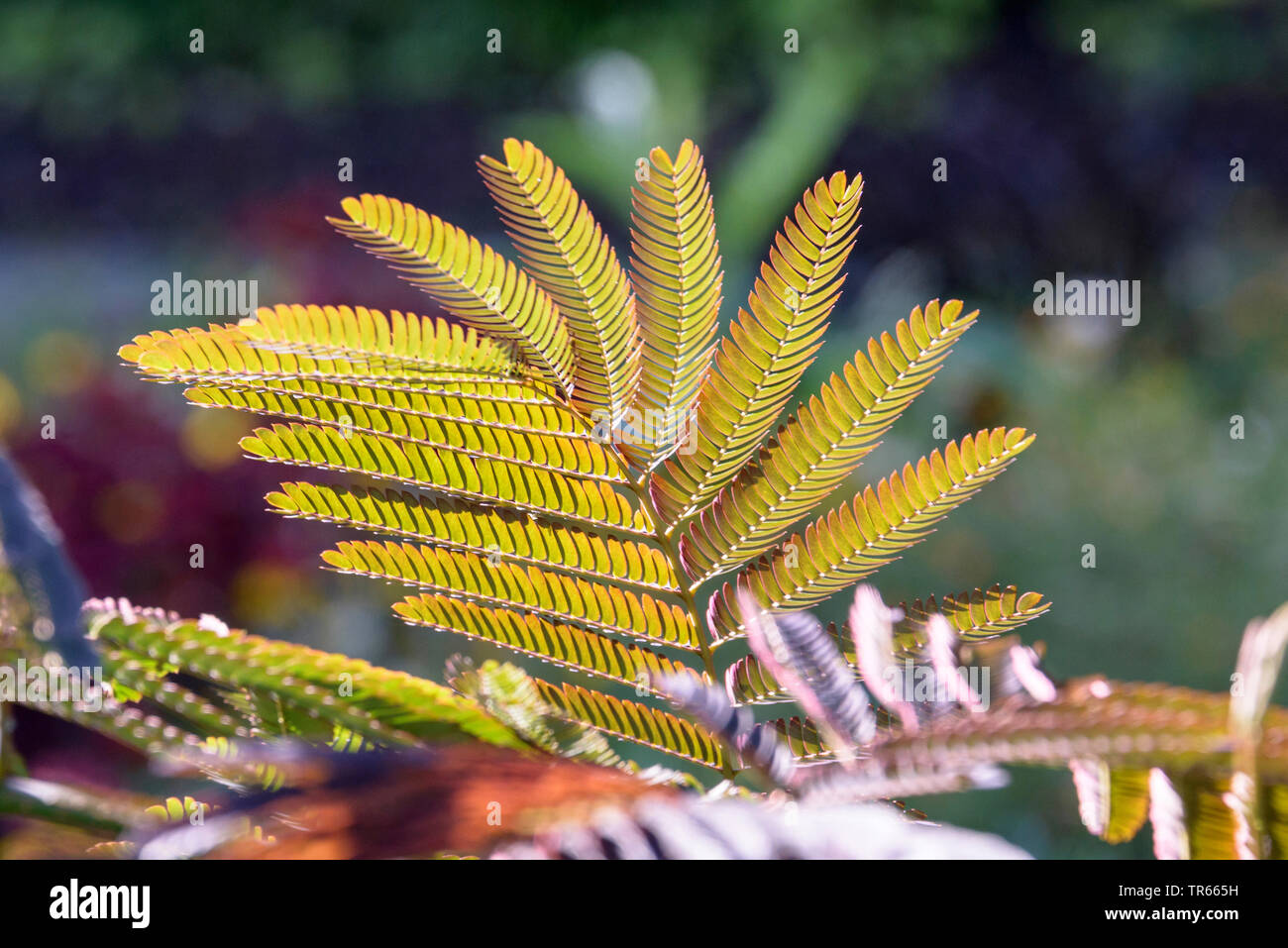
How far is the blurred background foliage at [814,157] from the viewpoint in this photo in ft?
11.6

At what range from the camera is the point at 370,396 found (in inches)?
14.2

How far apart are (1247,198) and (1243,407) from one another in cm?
144

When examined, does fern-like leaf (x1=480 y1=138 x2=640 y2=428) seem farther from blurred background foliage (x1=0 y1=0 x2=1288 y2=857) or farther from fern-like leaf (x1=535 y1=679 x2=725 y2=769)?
blurred background foliage (x1=0 y1=0 x2=1288 y2=857)

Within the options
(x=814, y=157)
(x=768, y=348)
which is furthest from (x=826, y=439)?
(x=814, y=157)

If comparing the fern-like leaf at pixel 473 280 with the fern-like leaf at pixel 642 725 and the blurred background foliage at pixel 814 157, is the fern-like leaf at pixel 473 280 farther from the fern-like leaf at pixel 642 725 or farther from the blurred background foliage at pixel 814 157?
the blurred background foliage at pixel 814 157

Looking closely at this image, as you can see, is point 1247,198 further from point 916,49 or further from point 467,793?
point 467,793

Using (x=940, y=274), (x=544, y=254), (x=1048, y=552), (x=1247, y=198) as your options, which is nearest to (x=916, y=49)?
(x=940, y=274)

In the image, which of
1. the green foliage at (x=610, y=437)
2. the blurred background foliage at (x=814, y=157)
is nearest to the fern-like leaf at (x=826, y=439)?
the green foliage at (x=610, y=437)

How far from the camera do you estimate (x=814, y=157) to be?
14.8 feet

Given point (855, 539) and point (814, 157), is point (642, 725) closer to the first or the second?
point (855, 539)

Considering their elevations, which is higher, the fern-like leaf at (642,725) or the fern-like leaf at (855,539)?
the fern-like leaf at (855,539)

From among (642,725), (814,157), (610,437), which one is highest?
(814,157)

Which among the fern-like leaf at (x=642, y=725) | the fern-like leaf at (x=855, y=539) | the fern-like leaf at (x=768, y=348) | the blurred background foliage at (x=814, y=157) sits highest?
the blurred background foliage at (x=814, y=157)

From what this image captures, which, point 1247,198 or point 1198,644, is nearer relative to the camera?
point 1198,644
